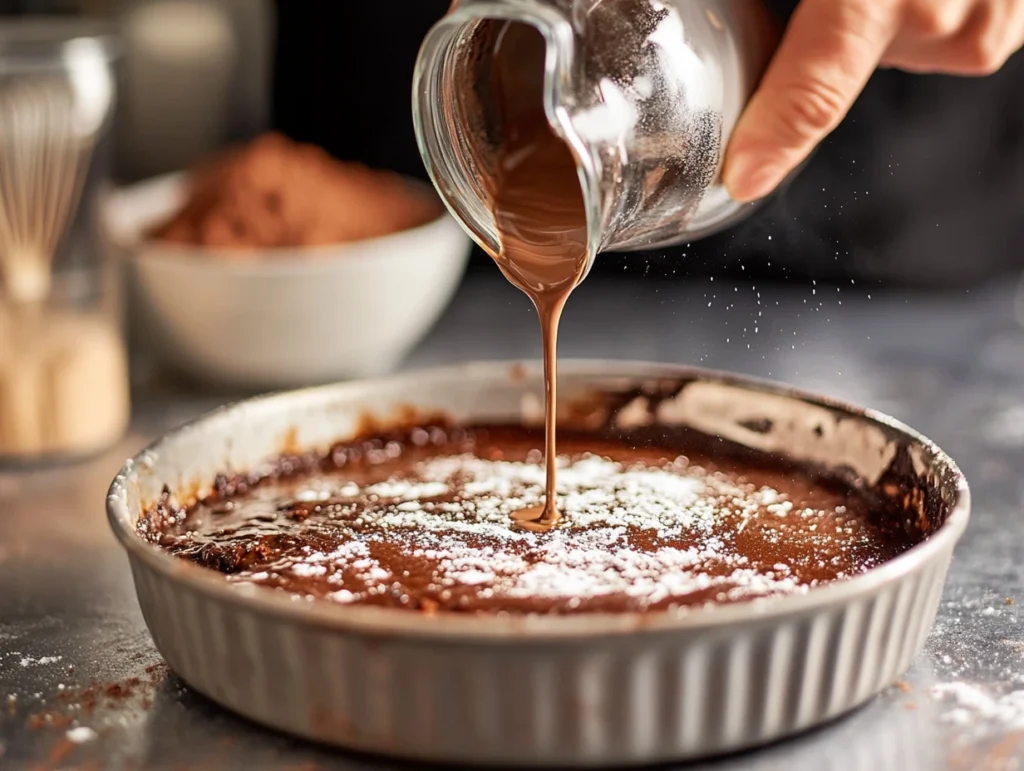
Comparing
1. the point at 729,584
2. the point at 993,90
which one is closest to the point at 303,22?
the point at 993,90

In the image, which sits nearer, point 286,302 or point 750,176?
point 750,176

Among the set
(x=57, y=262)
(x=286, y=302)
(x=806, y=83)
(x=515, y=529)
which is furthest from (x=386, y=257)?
(x=806, y=83)

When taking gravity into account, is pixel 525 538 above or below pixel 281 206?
below

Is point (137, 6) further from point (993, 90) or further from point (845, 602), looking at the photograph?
point (845, 602)

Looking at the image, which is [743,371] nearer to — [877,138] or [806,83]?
[877,138]

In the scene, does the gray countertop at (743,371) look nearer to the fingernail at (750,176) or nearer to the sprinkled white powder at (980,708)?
the sprinkled white powder at (980,708)

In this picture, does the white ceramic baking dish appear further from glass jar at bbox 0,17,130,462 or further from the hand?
glass jar at bbox 0,17,130,462
